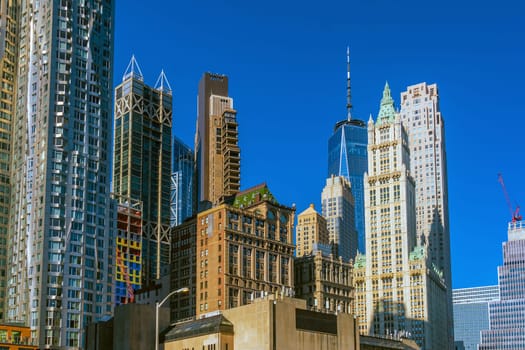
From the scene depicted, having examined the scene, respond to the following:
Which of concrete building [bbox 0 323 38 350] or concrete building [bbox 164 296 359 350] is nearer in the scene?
concrete building [bbox 164 296 359 350]

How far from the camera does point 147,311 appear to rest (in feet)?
484

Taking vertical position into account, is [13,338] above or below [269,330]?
above

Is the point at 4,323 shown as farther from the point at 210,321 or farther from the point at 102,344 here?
the point at 210,321

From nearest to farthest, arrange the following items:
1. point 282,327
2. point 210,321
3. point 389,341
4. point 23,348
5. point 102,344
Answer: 1. point 282,327
2. point 210,321
3. point 102,344
4. point 389,341
5. point 23,348

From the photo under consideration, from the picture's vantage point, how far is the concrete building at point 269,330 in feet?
434

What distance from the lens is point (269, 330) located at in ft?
430

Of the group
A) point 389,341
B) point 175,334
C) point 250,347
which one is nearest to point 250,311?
point 250,347

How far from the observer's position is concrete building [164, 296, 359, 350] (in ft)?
434

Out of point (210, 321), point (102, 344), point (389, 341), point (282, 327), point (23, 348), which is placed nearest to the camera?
point (282, 327)

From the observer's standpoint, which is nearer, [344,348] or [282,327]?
[282,327]

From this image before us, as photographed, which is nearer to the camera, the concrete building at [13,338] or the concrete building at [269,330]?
the concrete building at [269,330]

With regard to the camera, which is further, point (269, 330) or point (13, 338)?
point (13, 338)

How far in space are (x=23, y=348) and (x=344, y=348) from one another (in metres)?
80.4

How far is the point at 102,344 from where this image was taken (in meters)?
154
